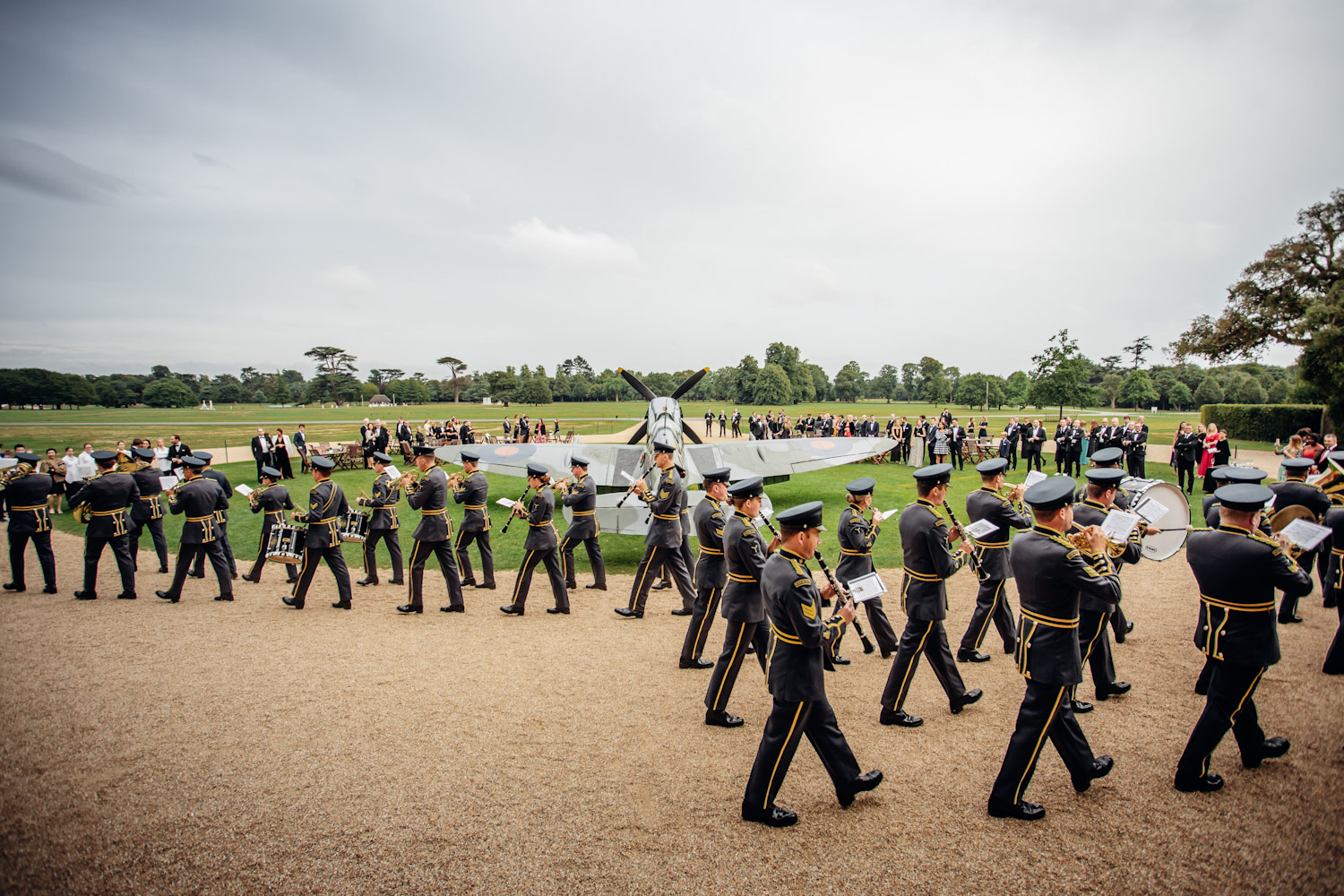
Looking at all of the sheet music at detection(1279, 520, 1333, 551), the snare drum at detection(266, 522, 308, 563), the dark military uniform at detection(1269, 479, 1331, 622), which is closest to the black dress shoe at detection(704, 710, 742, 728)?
the sheet music at detection(1279, 520, 1333, 551)

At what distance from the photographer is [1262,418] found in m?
31.8

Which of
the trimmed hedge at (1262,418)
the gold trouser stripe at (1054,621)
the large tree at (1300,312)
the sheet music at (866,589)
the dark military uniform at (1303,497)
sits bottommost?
the gold trouser stripe at (1054,621)

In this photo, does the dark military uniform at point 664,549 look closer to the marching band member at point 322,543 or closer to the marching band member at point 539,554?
the marching band member at point 539,554

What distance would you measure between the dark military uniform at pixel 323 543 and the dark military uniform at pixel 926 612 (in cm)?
782

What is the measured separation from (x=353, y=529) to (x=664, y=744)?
7.11 metres

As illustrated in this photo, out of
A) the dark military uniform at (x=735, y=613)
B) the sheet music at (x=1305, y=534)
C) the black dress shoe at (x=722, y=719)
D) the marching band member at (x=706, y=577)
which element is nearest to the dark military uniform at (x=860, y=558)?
the dark military uniform at (x=735, y=613)

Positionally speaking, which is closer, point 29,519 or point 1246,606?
point 1246,606

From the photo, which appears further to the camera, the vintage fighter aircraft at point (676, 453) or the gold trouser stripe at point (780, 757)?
the vintage fighter aircraft at point (676, 453)

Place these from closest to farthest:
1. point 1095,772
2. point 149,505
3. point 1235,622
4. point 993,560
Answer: point 1235,622 < point 1095,772 < point 993,560 < point 149,505

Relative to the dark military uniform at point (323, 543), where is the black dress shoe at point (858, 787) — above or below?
below

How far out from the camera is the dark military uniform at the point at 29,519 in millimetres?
8891

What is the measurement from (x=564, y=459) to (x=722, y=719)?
441 inches

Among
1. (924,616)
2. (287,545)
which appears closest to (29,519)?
(287,545)

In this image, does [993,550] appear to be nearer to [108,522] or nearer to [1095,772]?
[1095,772]
